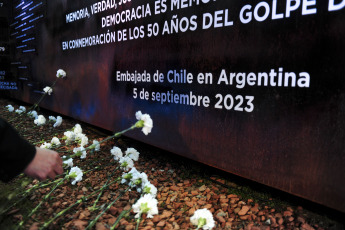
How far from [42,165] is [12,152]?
17 centimetres

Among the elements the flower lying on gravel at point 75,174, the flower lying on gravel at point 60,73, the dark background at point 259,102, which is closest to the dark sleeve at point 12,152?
the flower lying on gravel at point 75,174

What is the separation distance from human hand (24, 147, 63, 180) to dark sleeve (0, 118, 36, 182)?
4 centimetres

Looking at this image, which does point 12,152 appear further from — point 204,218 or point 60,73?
point 60,73

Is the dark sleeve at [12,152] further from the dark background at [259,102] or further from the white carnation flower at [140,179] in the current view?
the dark background at [259,102]

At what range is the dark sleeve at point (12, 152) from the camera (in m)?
1.24

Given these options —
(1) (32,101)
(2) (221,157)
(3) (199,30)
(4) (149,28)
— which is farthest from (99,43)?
(1) (32,101)

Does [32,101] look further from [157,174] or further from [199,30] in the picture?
[199,30]

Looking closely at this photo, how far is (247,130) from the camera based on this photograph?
1.86 metres

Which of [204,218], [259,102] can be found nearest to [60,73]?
[259,102]

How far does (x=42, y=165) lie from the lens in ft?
4.59

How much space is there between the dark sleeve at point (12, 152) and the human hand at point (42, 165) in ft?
0.13

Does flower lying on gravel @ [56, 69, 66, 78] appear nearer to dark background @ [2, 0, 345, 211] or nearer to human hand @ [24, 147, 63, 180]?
dark background @ [2, 0, 345, 211]

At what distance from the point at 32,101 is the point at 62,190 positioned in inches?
152

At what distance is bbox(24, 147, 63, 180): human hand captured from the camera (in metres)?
1.37
